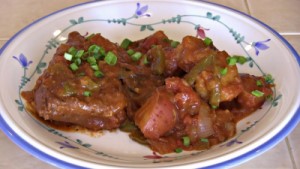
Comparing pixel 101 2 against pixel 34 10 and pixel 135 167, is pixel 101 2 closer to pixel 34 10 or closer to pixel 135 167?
pixel 34 10

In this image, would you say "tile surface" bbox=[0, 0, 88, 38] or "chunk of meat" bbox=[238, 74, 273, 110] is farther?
"tile surface" bbox=[0, 0, 88, 38]

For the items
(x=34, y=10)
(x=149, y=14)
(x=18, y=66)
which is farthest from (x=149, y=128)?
(x=34, y=10)

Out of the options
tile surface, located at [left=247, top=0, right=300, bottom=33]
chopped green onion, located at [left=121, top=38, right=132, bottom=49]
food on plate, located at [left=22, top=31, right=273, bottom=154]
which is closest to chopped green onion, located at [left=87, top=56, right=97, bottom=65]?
food on plate, located at [left=22, top=31, right=273, bottom=154]

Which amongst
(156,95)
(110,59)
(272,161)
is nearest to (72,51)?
(110,59)

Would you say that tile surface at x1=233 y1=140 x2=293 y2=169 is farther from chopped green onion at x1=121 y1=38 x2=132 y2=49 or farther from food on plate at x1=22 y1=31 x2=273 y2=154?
chopped green onion at x1=121 y1=38 x2=132 y2=49

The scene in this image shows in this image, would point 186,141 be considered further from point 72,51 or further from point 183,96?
point 72,51
